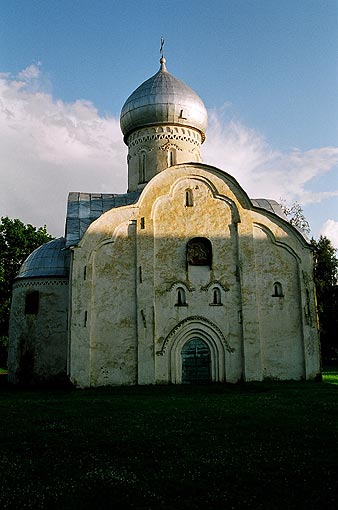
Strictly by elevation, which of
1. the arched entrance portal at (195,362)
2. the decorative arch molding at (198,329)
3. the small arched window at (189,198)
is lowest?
the arched entrance portal at (195,362)

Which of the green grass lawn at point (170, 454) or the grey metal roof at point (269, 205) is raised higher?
the grey metal roof at point (269, 205)

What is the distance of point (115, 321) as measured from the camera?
15.5 meters

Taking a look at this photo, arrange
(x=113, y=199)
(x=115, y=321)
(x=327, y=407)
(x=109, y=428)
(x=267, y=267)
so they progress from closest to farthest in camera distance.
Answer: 1. (x=109, y=428)
2. (x=327, y=407)
3. (x=115, y=321)
4. (x=267, y=267)
5. (x=113, y=199)

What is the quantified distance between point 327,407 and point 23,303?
1083cm

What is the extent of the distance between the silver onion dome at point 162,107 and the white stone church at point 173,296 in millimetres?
3922

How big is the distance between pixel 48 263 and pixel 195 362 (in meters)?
6.15

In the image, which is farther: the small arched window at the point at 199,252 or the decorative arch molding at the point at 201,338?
the small arched window at the point at 199,252

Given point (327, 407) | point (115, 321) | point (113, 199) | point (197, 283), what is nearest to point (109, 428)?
point (327, 407)

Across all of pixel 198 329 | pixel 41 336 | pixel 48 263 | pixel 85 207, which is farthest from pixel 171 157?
pixel 41 336

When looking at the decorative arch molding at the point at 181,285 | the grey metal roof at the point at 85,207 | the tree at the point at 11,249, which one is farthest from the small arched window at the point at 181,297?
the tree at the point at 11,249

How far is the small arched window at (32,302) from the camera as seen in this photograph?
17.0 m

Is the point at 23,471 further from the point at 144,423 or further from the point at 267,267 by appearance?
the point at 267,267

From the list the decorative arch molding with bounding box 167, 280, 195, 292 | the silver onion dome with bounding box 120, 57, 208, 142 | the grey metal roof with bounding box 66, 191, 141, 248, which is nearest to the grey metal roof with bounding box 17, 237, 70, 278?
the grey metal roof with bounding box 66, 191, 141, 248

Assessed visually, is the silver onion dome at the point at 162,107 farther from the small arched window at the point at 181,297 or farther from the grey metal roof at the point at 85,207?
the small arched window at the point at 181,297
